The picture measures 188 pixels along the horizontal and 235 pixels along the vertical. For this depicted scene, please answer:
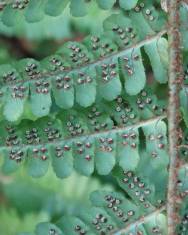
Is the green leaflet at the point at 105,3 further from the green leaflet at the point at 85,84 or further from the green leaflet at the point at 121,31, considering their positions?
the green leaflet at the point at 85,84

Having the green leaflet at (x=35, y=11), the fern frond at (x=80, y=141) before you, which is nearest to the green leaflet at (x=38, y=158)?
the fern frond at (x=80, y=141)

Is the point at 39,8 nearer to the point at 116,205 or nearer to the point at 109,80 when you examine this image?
the point at 109,80

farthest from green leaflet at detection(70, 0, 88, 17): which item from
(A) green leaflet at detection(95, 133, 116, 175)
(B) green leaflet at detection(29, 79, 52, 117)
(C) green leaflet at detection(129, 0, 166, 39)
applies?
(A) green leaflet at detection(95, 133, 116, 175)

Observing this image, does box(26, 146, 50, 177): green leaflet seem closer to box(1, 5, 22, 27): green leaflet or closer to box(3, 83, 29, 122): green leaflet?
box(3, 83, 29, 122): green leaflet

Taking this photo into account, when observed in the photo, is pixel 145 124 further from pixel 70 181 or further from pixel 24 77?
pixel 70 181

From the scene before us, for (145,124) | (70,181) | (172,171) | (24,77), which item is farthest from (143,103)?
(70,181)
